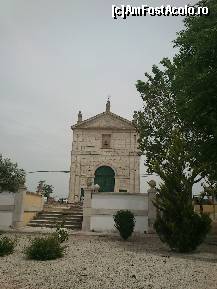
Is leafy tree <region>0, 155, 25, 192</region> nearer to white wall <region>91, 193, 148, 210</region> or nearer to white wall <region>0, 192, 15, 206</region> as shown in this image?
white wall <region>0, 192, 15, 206</region>

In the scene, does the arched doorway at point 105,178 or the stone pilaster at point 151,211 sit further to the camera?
the arched doorway at point 105,178

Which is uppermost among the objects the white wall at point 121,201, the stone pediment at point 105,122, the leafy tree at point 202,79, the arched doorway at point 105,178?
the stone pediment at point 105,122

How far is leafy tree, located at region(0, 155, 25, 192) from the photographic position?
20.6 m

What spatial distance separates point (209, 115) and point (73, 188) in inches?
798

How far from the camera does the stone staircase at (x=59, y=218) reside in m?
21.2

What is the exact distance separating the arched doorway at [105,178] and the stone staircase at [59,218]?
725cm

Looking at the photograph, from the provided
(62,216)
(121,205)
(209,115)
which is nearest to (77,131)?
(62,216)

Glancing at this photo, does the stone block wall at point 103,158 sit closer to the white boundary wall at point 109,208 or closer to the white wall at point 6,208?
the white wall at point 6,208

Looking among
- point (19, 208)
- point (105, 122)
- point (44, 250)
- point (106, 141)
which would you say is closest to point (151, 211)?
point (19, 208)

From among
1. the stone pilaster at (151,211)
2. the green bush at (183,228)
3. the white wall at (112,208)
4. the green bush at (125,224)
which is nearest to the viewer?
the green bush at (183,228)

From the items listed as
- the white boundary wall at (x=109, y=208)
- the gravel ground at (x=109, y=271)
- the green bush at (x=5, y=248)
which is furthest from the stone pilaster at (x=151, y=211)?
the green bush at (x=5, y=248)

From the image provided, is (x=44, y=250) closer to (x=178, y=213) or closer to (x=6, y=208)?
(x=178, y=213)

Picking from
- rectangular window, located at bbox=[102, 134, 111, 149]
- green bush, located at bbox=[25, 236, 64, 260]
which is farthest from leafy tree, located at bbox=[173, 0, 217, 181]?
rectangular window, located at bbox=[102, 134, 111, 149]

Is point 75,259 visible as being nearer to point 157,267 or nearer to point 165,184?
point 157,267
